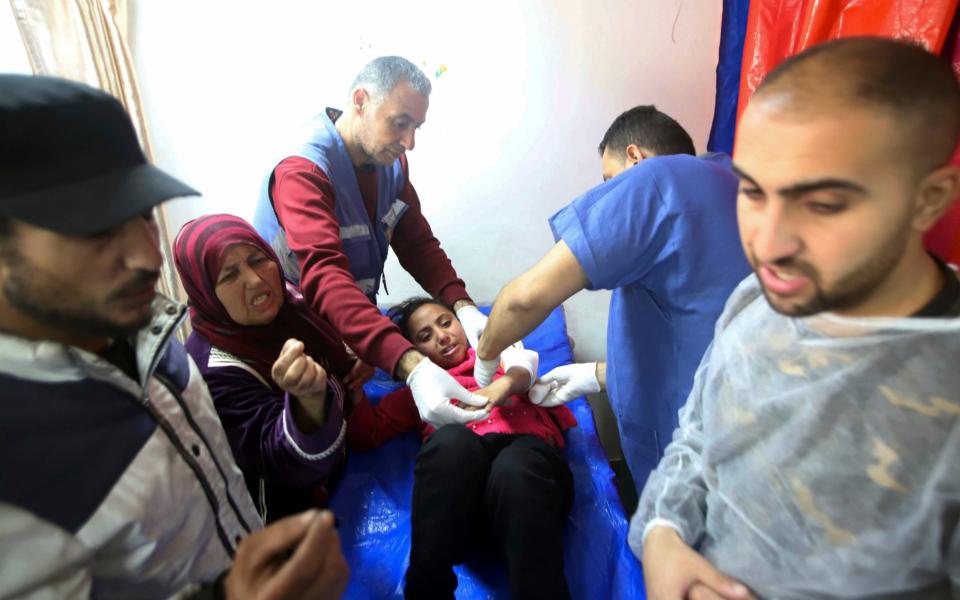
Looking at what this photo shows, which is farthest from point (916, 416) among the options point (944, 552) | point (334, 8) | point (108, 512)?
point (334, 8)

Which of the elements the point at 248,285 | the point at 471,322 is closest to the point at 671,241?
the point at 471,322

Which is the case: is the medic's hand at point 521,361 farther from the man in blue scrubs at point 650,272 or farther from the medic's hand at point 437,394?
the man in blue scrubs at point 650,272

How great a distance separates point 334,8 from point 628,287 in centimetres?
179

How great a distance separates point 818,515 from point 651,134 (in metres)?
1.01

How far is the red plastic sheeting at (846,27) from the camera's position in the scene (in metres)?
0.82

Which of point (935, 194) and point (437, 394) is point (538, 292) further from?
point (935, 194)

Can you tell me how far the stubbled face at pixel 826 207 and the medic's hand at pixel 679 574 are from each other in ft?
1.36

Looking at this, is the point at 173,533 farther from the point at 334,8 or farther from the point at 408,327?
the point at 334,8

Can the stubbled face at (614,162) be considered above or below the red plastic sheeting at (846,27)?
below

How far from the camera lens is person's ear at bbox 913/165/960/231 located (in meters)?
0.52

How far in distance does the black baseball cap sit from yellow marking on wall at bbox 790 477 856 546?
932mm

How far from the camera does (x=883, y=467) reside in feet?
1.86

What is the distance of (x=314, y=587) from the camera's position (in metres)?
0.63

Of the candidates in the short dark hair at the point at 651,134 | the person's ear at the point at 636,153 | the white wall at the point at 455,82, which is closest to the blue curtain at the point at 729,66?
the white wall at the point at 455,82
